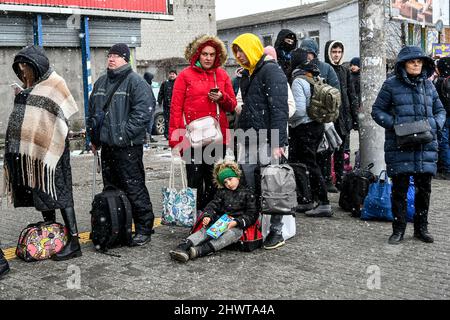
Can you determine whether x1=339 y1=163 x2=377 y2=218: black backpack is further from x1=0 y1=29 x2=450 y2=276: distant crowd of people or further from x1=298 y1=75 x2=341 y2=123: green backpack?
x1=0 y1=29 x2=450 y2=276: distant crowd of people

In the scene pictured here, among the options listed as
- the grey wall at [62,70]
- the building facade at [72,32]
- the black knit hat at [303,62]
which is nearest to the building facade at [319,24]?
the building facade at [72,32]

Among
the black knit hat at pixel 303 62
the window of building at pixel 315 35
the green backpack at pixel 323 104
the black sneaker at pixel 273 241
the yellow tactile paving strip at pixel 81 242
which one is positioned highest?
the window of building at pixel 315 35

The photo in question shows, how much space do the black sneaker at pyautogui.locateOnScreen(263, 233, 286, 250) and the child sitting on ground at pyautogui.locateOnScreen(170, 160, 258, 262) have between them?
0.80 feet

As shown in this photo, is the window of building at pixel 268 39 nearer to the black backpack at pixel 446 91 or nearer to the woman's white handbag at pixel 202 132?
the black backpack at pixel 446 91

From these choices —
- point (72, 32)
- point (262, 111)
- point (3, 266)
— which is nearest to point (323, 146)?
point (262, 111)

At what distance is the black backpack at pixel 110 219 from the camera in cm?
595

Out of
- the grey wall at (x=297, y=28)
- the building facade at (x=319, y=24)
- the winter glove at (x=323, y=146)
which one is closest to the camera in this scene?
the winter glove at (x=323, y=146)

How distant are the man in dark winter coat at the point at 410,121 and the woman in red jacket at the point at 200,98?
1535 millimetres

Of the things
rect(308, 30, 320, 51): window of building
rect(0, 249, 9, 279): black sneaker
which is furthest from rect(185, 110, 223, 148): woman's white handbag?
rect(308, 30, 320, 51): window of building

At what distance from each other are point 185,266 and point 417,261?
1972mm

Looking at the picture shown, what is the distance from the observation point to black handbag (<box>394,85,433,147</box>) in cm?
589

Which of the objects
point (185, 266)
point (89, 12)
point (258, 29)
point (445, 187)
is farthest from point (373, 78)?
point (258, 29)

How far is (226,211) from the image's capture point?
19.6 feet
